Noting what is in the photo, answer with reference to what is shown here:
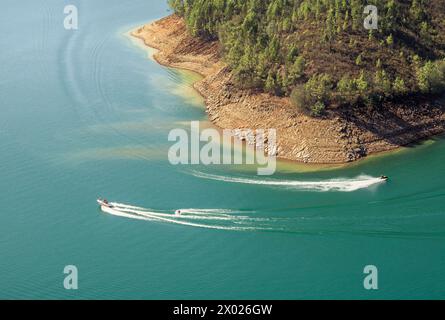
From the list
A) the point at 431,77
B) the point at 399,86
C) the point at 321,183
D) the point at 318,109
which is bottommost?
the point at 321,183

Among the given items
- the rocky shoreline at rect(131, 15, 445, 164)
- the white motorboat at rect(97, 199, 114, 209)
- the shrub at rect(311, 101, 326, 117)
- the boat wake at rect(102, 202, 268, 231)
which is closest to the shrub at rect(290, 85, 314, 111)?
the shrub at rect(311, 101, 326, 117)

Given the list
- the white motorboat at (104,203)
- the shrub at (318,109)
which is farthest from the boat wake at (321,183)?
the shrub at (318,109)

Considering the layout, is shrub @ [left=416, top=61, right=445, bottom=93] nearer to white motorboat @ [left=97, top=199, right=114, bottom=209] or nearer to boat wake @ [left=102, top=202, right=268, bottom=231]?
boat wake @ [left=102, top=202, right=268, bottom=231]

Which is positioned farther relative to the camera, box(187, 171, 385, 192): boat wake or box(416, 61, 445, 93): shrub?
box(416, 61, 445, 93): shrub

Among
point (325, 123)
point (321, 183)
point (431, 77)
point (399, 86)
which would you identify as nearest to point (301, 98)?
point (325, 123)

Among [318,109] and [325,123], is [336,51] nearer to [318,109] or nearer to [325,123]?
[318,109]
